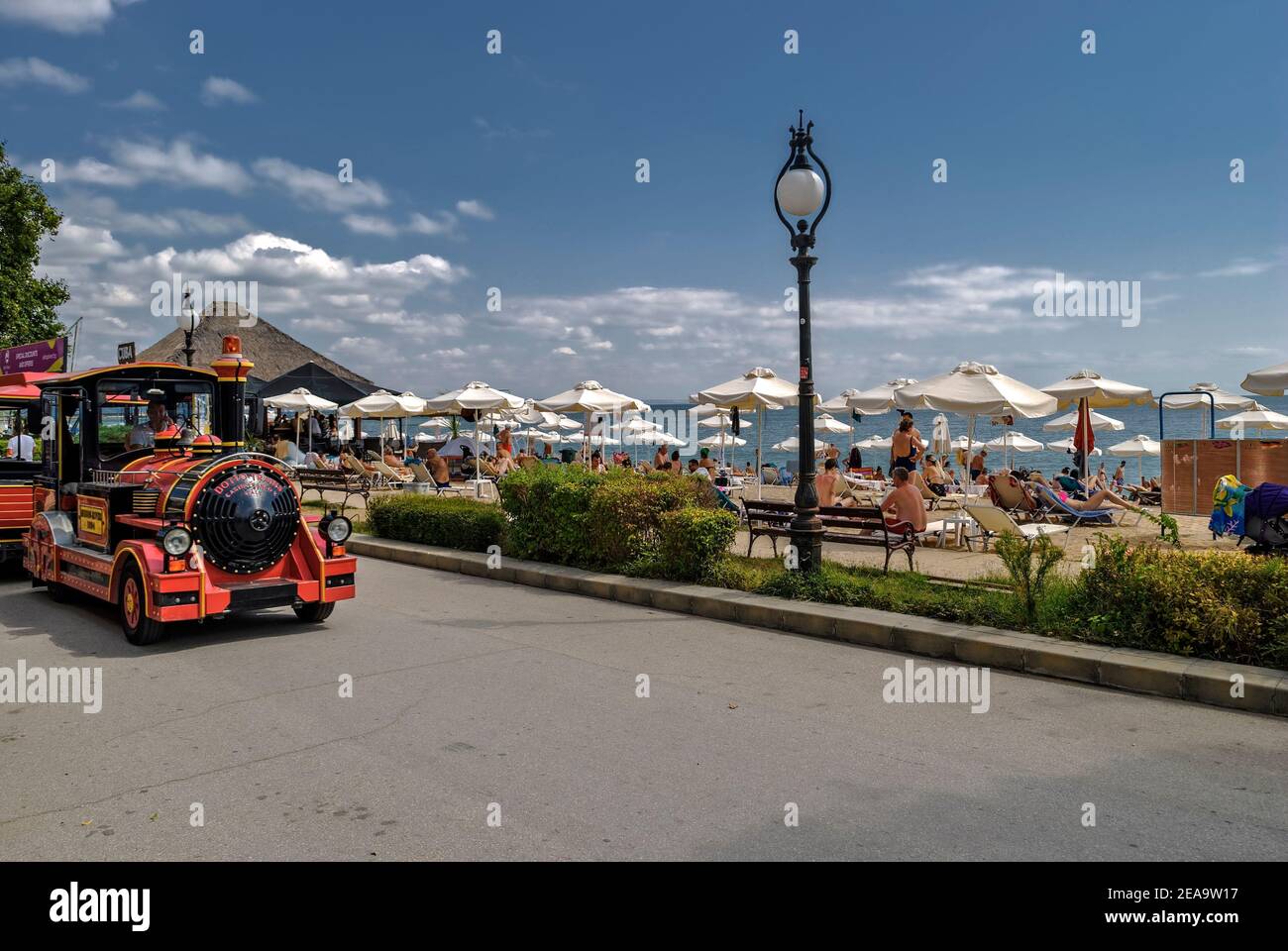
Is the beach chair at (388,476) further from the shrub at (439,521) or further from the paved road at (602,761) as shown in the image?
the paved road at (602,761)

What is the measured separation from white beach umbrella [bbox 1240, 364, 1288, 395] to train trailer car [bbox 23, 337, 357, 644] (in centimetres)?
1334

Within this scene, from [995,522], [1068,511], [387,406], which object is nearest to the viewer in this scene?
[995,522]

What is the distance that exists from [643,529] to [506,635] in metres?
2.89

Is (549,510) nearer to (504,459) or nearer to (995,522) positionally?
(995,522)

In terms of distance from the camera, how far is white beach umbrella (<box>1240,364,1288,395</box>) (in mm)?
13906

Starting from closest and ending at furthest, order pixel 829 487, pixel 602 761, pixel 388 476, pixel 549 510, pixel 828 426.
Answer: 1. pixel 602 761
2. pixel 549 510
3. pixel 829 487
4. pixel 388 476
5. pixel 828 426

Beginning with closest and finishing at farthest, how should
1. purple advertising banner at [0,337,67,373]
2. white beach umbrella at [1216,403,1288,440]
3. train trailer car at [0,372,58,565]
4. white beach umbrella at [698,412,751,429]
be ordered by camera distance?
1. train trailer car at [0,372,58,565]
2. white beach umbrella at [1216,403,1288,440]
3. white beach umbrella at [698,412,751,429]
4. purple advertising banner at [0,337,67,373]

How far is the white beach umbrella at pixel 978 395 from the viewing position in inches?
534

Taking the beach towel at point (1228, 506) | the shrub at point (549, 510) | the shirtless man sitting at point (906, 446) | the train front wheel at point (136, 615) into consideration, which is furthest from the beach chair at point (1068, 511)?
the train front wheel at point (136, 615)

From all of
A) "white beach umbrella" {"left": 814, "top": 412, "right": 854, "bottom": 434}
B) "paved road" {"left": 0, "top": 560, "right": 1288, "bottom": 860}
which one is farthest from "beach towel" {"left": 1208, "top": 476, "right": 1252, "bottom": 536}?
"white beach umbrella" {"left": 814, "top": 412, "right": 854, "bottom": 434}

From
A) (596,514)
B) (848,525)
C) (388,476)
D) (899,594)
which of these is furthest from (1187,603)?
(388,476)

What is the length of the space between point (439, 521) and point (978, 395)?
8045 mm

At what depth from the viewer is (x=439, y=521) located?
13570mm

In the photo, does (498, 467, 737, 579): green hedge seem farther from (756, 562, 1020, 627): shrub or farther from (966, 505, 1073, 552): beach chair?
(966, 505, 1073, 552): beach chair
